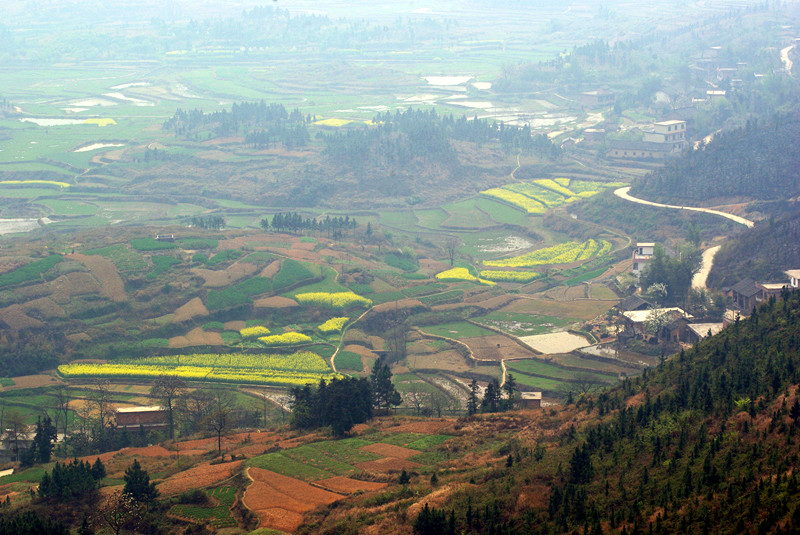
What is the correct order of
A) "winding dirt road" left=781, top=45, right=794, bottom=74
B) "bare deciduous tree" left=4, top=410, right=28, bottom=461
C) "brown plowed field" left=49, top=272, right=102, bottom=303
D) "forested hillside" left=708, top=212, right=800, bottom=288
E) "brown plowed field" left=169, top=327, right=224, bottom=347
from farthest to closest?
"winding dirt road" left=781, top=45, right=794, bottom=74
"forested hillside" left=708, top=212, right=800, bottom=288
"brown plowed field" left=49, top=272, right=102, bottom=303
"brown plowed field" left=169, top=327, right=224, bottom=347
"bare deciduous tree" left=4, top=410, right=28, bottom=461

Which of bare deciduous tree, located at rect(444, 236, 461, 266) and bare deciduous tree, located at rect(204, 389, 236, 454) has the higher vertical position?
bare deciduous tree, located at rect(444, 236, 461, 266)

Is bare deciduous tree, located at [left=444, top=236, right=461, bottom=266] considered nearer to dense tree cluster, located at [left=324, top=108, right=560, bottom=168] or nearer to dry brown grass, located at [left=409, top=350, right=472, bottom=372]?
dense tree cluster, located at [left=324, top=108, right=560, bottom=168]

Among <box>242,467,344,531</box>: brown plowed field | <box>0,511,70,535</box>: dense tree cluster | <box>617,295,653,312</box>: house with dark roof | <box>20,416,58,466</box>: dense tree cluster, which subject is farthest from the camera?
<box>617,295,653,312</box>: house with dark roof

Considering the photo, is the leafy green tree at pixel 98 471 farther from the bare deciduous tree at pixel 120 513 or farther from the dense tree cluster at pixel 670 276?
the dense tree cluster at pixel 670 276

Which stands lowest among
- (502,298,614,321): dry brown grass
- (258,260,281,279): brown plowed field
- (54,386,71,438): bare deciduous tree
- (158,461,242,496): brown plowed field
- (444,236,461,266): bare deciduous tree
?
(54,386,71,438): bare deciduous tree

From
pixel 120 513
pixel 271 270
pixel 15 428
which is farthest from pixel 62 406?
pixel 271 270

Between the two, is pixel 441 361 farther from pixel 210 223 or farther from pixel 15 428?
pixel 210 223

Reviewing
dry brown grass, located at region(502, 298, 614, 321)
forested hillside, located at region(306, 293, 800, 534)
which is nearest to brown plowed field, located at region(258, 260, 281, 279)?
dry brown grass, located at region(502, 298, 614, 321)

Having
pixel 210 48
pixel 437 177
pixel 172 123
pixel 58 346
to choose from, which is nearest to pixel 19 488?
pixel 58 346
